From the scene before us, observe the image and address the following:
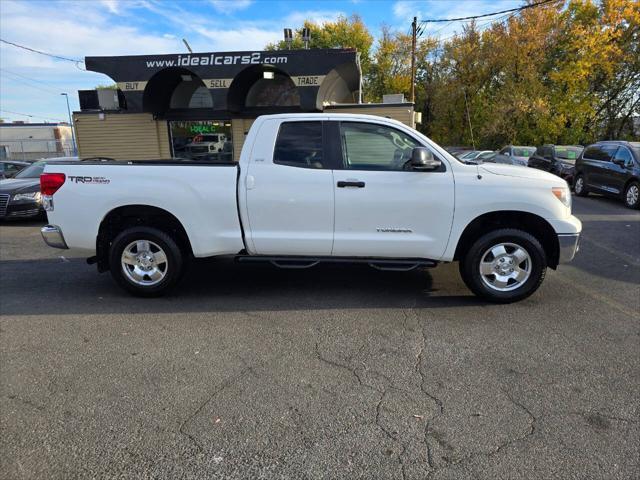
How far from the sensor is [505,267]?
15.4 feet

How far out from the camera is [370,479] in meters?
2.33

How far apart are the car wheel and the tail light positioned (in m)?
12.6

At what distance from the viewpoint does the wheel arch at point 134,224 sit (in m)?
4.90

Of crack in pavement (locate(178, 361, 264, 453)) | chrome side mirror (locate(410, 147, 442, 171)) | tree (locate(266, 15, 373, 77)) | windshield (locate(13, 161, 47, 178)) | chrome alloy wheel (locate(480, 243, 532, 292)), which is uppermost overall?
tree (locate(266, 15, 373, 77))

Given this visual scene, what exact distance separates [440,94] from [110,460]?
38.9m

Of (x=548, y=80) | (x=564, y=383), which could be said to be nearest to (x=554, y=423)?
(x=564, y=383)

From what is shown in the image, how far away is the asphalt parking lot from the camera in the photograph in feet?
8.14

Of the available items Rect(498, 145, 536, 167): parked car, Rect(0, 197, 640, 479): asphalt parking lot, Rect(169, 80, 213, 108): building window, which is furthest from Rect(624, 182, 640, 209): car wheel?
Rect(169, 80, 213, 108): building window

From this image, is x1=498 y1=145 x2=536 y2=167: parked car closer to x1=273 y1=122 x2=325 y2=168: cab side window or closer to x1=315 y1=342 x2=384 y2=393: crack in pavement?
x1=273 y1=122 x2=325 y2=168: cab side window

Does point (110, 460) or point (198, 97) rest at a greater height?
point (198, 97)

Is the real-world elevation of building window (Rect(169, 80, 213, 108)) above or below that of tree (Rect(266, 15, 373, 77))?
below

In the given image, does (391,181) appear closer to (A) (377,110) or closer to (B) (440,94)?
(A) (377,110)

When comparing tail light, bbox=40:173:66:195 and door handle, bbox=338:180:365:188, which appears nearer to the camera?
door handle, bbox=338:180:365:188

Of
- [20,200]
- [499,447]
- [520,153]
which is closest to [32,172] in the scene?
[20,200]
